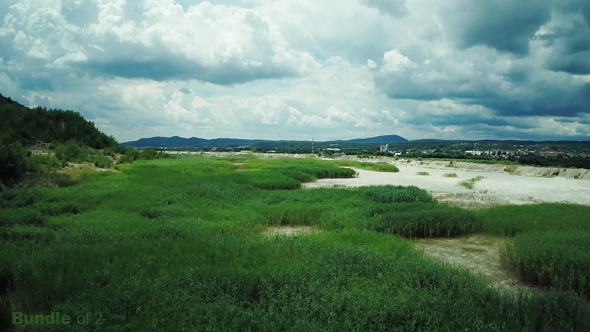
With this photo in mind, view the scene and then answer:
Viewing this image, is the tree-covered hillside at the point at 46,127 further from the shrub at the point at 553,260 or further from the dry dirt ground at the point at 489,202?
the shrub at the point at 553,260

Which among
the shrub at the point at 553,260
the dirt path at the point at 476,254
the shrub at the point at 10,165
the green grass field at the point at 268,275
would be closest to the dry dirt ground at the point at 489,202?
the dirt path at the point at 476,254

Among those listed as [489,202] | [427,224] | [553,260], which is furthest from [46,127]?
[553,260]

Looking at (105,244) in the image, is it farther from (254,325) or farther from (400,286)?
(400,286)

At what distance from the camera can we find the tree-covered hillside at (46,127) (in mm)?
A: 32941

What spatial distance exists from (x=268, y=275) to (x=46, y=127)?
43029 mm

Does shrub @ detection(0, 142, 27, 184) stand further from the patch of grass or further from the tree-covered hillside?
the patch of grass

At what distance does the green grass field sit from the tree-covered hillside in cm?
2638

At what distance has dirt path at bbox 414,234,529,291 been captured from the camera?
805 cm

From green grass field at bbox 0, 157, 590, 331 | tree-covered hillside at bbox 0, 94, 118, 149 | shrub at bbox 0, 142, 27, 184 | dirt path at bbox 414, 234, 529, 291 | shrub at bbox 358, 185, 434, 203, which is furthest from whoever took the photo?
tree-covered hillside at bbox 0, 94, 118, 149

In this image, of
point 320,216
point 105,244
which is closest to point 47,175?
point 105,244

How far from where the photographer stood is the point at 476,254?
1008cm

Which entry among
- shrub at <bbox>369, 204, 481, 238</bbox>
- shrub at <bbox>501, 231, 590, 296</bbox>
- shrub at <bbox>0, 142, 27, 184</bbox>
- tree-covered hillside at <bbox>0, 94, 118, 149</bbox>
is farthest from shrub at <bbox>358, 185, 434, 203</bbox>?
tree-covered hillside at <bbox>0, 94, 118, 149</bbox>

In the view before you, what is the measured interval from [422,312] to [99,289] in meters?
5.46

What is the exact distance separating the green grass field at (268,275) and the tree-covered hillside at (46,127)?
86.5 feet
